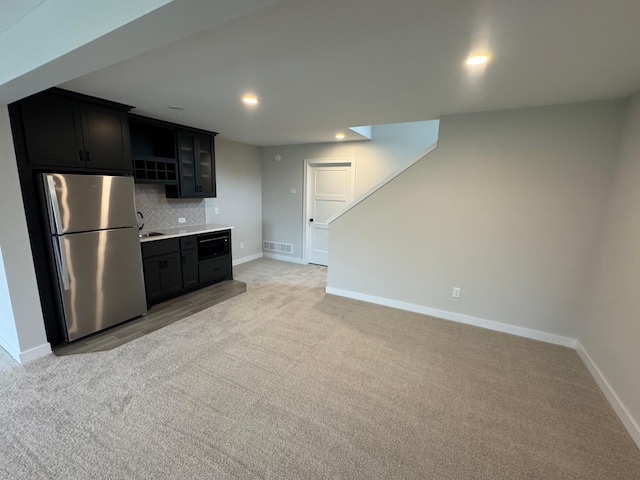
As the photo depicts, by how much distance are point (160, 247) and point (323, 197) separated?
3.09 meters

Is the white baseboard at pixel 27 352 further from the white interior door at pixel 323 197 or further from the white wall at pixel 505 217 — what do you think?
the white interior door at pixel 323 197

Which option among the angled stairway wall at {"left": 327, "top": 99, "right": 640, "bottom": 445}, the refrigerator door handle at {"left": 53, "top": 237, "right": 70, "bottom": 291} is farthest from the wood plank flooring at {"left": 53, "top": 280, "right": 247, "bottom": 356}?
the angled stairway wall at {"left": 327, "top": 99, "right": 640, "bottom": 445}

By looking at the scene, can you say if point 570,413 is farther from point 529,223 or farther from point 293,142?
point 293,142

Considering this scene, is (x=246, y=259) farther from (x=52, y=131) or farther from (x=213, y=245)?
(x=52, y=131)

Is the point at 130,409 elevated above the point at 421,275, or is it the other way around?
the point at 421,275

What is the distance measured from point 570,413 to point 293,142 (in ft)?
16.8

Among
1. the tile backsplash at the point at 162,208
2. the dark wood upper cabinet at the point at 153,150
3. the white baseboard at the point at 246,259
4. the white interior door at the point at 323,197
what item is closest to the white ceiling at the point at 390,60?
the dark wood upper cabinet at the point at 153,150

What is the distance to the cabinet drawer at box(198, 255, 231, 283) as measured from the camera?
420 centimetres

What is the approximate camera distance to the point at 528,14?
4.34 ft

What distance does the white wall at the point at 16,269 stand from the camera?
2.23 m

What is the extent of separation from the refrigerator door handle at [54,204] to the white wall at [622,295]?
4672mm

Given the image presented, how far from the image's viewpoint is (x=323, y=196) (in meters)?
5.57

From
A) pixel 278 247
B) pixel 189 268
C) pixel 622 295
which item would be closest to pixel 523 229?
pixel 622 295

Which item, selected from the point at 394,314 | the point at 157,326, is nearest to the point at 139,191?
the point at 157,326
